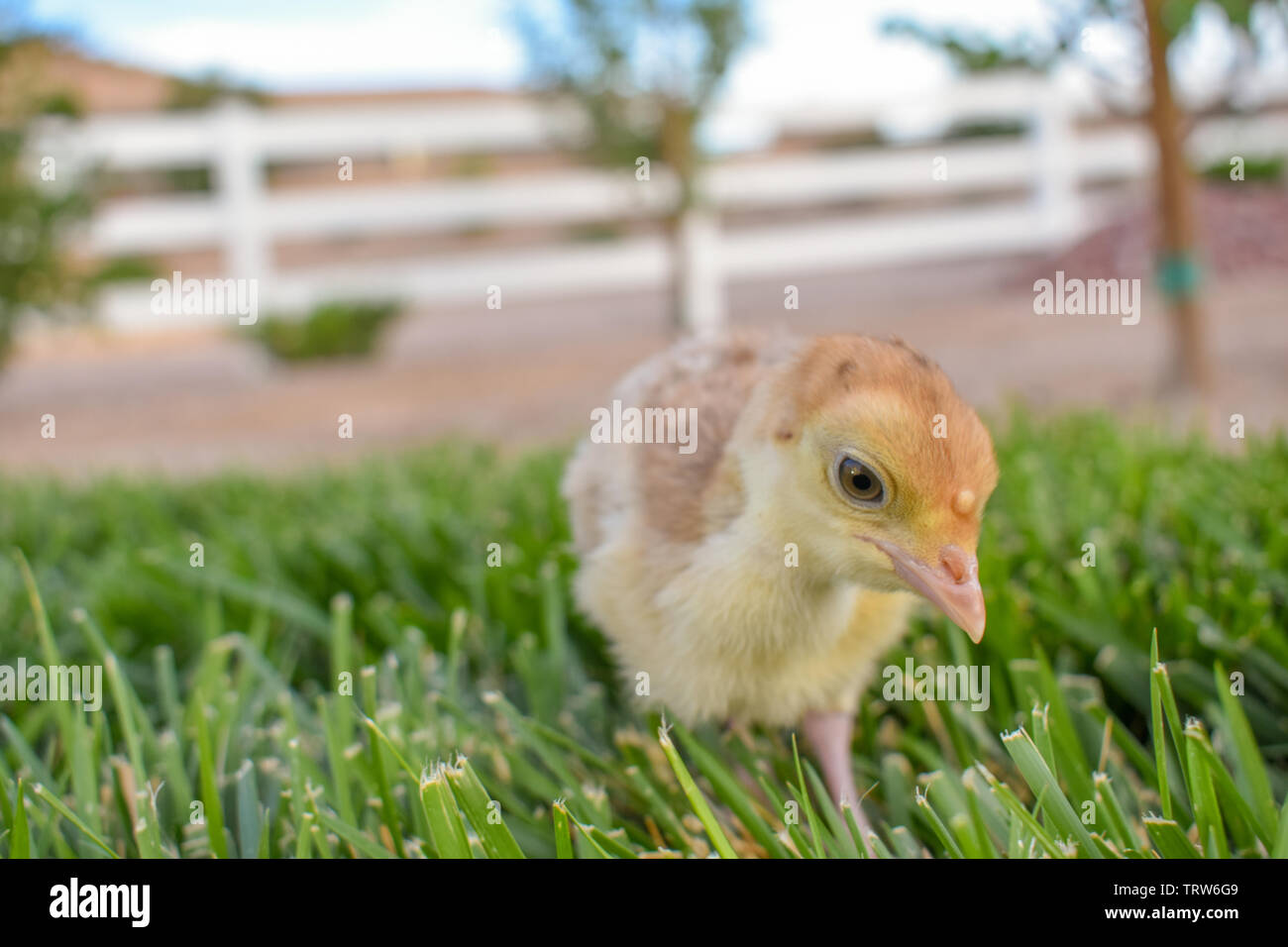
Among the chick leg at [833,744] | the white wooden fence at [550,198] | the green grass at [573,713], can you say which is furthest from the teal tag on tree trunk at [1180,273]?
the white wooden fence at [550,198]

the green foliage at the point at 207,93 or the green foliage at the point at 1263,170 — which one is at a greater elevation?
the green foliage at the point at 207,93

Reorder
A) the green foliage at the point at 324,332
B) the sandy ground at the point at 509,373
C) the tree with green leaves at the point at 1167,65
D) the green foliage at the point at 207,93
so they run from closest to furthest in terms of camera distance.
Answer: the tree with green leaves at the point at 1167,65, the sandy ground at the point at 509,373, the green foliage at the point at 324,332, the green foliage at the point at 207,93

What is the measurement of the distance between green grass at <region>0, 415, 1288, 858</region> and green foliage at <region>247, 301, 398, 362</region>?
19.1 ft

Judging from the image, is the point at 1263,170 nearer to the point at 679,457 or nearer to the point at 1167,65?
the point at 1167,65

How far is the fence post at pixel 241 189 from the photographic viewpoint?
9633mm

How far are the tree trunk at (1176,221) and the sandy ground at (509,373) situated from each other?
0.17m

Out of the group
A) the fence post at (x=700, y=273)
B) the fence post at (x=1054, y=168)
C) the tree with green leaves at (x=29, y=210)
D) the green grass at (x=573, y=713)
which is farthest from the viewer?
the fence post at (x=1054, y=168)

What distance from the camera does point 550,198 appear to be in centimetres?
1016

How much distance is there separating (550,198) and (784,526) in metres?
9.62

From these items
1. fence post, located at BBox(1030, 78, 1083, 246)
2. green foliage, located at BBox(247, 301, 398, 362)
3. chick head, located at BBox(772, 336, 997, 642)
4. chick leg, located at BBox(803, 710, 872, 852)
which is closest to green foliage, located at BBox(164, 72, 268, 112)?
green foliage, located at BBox(247, 301, 398, 362)

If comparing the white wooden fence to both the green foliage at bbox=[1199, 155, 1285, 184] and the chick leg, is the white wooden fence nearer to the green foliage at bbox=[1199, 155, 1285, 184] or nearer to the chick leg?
the green foliage at bbox=[1199, 155, 1285, 184]

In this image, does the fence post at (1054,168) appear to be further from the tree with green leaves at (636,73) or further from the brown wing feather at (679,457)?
the brown wing feather at (679,457)
